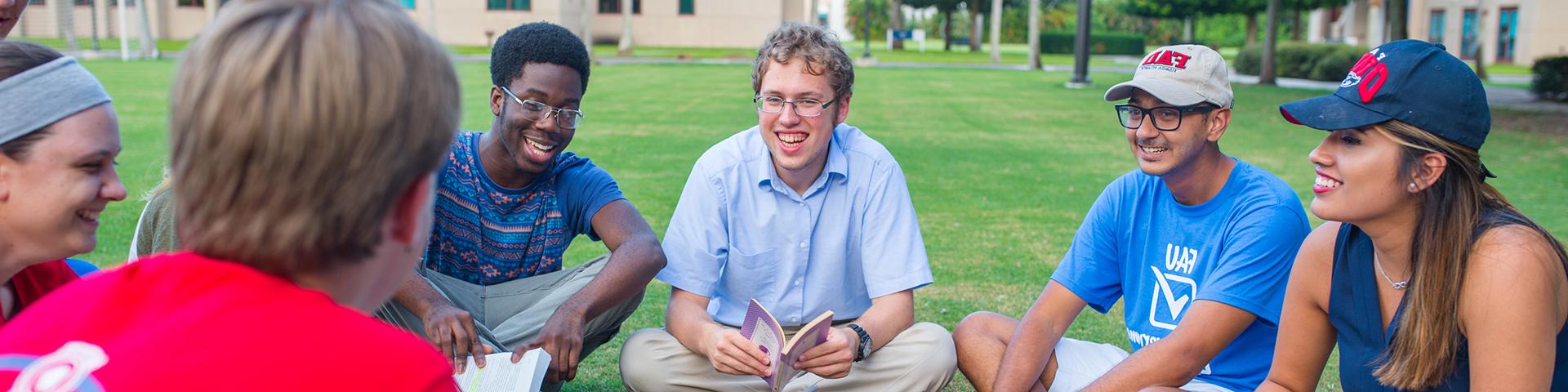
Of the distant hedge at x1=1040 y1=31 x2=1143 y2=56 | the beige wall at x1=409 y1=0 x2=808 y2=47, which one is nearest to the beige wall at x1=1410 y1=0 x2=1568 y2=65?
the distant hedge at x1=1040 y1=31 x2=1143 y2=56

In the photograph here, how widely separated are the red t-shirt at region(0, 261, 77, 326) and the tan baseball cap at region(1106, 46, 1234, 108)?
294cm

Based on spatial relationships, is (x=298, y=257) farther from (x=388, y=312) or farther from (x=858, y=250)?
(x=858, y=250)

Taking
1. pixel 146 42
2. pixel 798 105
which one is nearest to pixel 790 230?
pixel 798 105

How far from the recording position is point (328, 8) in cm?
140

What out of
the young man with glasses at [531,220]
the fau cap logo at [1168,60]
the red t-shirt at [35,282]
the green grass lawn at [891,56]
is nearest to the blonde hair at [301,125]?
the red t-shirt at [35,282]

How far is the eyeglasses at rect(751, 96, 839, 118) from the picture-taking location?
4004 mm

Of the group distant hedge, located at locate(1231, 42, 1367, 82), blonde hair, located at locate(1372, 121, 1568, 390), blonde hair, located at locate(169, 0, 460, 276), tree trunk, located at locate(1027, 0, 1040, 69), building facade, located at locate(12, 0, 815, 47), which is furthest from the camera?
building facade, located at locate(12, 0, 815, 47)

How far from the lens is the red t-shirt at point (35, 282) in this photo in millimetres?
2621

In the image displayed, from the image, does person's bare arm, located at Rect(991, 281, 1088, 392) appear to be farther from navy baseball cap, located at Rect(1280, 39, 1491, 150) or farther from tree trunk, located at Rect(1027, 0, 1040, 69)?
tree trunk, located at Rect(1027, 0, 1040, 69)

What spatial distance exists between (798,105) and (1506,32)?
4818 centimetres

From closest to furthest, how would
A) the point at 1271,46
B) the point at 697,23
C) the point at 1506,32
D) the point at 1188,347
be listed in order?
1. the point at 1188,347
2. the point at 1271,46
3. the point at 1506,32
4. the point at 697,23

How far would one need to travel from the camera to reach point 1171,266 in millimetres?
3723

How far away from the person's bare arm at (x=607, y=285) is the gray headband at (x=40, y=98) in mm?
1475

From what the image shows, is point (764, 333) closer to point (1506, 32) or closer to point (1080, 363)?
point (1080, 363)
